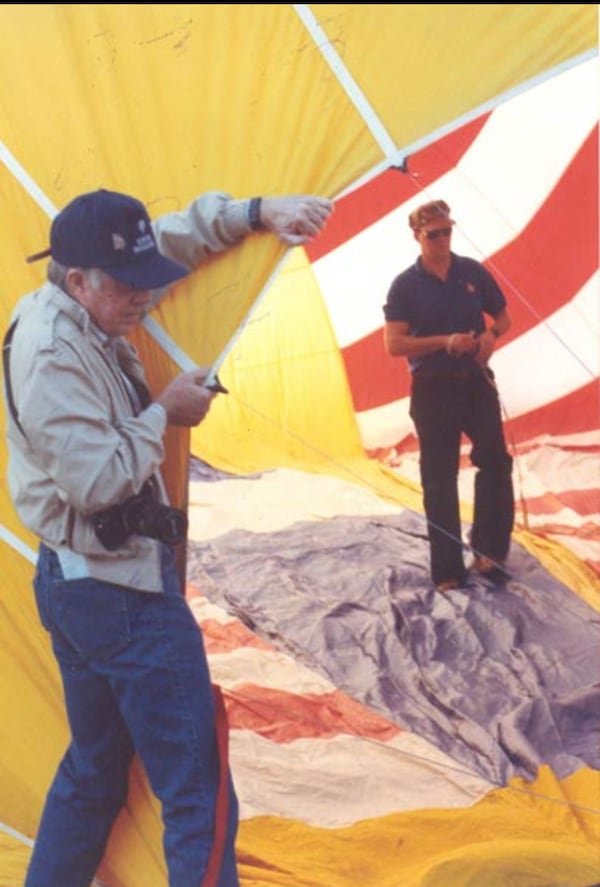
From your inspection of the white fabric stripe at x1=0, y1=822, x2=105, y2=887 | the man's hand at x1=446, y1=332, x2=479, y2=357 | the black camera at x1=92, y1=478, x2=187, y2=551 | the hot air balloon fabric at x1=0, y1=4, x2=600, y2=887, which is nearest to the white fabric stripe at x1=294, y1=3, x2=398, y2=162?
the hot air balloon fabric at x1=0, y1=4, x2=600, y2=887

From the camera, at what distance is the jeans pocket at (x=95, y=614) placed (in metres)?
2.62

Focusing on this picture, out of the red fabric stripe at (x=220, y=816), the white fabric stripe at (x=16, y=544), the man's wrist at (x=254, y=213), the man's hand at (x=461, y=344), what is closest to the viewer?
the red fabric stripe at (x=220, y=816)

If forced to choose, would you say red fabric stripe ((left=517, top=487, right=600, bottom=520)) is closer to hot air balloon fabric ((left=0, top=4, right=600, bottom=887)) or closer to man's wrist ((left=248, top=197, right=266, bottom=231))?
hot air balloon fabric ((left=0, top=4, right=600, bottom=887))

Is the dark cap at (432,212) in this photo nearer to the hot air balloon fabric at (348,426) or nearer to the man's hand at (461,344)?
the hot air balloon fabric at (348,426)

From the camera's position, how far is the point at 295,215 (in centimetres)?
277

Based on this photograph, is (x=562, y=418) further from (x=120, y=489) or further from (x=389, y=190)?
(x=120, y=489)

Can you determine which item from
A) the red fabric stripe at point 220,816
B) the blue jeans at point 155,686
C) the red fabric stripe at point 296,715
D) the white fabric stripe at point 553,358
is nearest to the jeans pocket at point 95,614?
the blue jeans at point 155,686

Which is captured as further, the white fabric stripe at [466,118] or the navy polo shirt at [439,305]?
the navy polo shirt at [439,305]

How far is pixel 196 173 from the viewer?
9.46 feet

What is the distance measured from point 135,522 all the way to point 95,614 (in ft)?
0.61

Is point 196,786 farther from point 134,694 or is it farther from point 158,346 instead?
point 158,346

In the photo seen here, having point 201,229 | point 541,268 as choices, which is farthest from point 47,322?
point 541,268

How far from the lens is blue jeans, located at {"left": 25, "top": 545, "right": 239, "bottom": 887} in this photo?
2635mm

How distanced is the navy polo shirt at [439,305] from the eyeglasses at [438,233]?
0.04m
